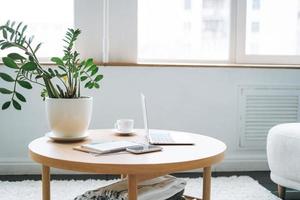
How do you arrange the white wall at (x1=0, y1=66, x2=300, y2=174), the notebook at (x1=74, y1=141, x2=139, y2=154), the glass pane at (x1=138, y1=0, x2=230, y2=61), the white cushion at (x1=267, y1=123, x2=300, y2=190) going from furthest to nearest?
the glass pane at (x1=138, y1=0, x2=230, y2=61)
the white wall at (x1=0, y1=66, x2=300, y2=174)
the white cushion at (x1=267, y1=123, x2=300, y2=190)
the notebook at (x1=74, y1=141, x2=139, y2=154)

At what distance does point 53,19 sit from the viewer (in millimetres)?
3430

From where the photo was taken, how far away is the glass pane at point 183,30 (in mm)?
3523

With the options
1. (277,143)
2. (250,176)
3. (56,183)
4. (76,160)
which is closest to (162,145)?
(76,160)

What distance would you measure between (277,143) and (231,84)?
941 mm

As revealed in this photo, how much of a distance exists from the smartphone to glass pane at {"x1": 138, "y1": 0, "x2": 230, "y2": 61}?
1784 mm

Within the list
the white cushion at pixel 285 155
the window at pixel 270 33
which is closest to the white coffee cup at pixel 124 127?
the white cushion at pixel 285 155

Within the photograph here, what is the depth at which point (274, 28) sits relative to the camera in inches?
142

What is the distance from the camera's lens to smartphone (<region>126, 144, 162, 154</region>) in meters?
1.74

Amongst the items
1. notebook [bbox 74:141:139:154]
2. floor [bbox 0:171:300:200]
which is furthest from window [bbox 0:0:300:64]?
notebook [bbox 74:141:139:154]

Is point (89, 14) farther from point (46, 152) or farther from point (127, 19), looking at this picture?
point (46, 152)

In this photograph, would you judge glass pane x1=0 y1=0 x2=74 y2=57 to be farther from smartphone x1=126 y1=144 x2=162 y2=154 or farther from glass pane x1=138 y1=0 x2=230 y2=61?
smartphone x1=126 y1=144 x2=162 y2=154

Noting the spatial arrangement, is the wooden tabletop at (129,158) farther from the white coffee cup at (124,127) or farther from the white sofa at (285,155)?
the white sofa at (285,155)

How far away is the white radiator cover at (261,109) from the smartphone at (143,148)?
67.0 inches

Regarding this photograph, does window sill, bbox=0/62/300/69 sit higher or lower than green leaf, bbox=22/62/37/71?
lower
